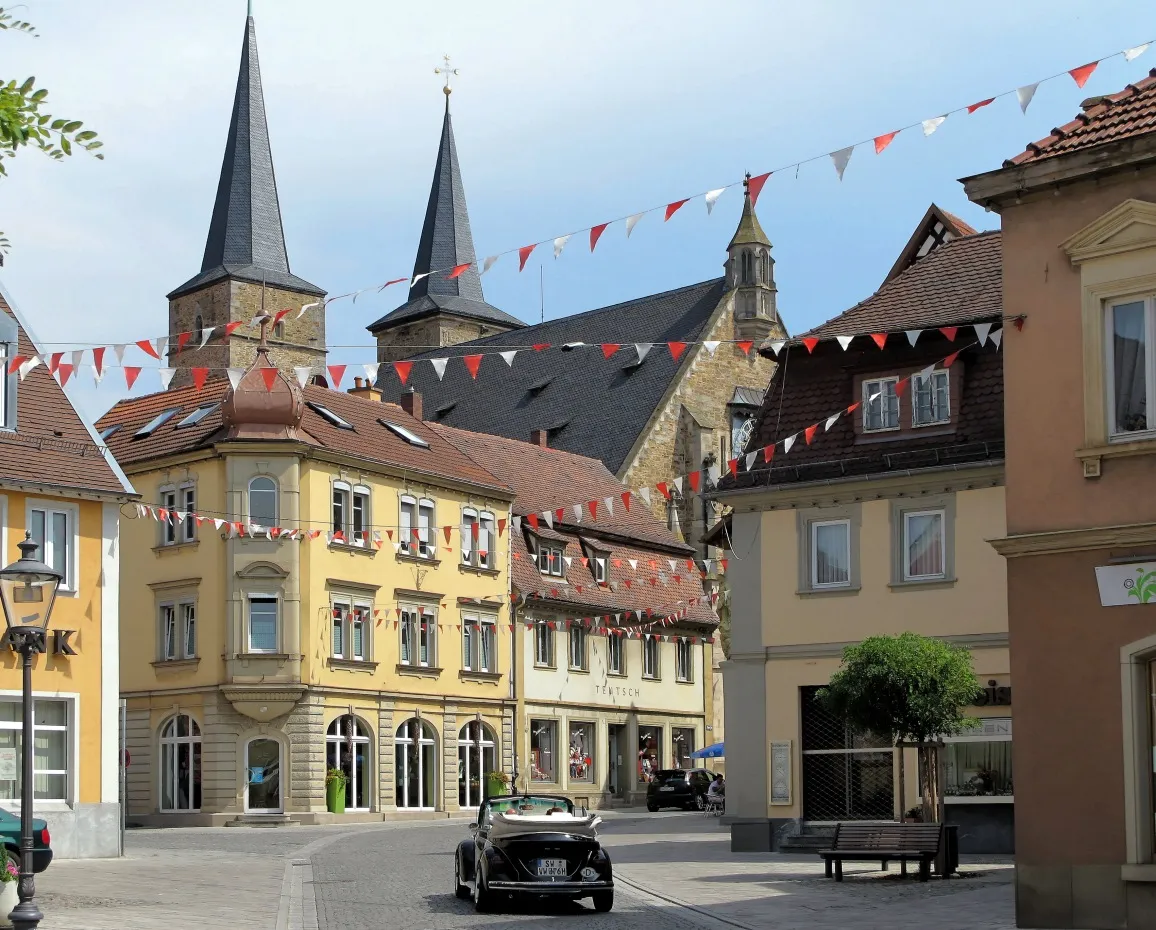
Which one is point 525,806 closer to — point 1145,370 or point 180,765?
point 1145,370

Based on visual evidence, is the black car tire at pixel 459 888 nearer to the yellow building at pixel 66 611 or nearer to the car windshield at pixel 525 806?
the car windshield at pixel 525 806

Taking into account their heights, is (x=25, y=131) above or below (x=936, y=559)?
above

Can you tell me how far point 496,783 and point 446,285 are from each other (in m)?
55.3

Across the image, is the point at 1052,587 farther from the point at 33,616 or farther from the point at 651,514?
the point at 651,514

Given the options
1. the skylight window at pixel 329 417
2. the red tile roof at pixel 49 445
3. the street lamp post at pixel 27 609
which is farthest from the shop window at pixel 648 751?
the street lamp post at pixel 27 609

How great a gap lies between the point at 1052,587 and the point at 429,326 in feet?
289

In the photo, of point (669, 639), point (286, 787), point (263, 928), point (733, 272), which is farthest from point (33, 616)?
point (733, 272)

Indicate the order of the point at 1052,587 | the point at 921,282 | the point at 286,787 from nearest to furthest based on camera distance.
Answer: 1. the point at 1052,587
2. the point at 921,282
3. the point at 286,787

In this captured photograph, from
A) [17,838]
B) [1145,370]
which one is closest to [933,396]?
[1145,370]

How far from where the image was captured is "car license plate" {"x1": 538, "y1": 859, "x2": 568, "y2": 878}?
19.1 meters

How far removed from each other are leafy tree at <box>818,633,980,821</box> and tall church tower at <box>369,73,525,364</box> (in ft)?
259

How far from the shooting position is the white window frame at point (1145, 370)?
1723 centimetres

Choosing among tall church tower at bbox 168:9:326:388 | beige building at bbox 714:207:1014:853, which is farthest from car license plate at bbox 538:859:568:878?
tall church tower at bbox 168:9:326:388

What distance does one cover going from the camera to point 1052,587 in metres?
17.6
